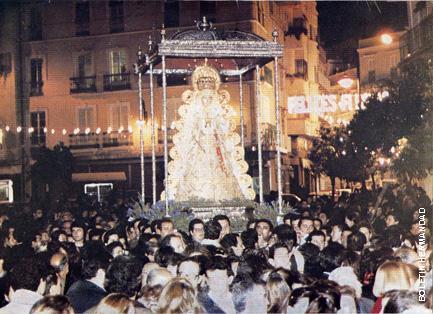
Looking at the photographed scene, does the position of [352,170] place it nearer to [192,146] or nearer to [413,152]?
[413,152]

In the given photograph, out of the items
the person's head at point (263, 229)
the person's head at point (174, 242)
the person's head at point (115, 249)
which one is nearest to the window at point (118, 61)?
the person's head at point (263, 229)

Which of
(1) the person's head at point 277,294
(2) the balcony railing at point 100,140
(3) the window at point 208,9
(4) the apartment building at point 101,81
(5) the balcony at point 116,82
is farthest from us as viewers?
(5) the balcony at point 116,82

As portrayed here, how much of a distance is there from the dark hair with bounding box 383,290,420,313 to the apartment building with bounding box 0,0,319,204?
2666 centimetres

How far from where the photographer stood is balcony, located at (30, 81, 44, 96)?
33991mm

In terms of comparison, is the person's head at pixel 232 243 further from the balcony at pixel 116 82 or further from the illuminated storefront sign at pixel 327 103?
the illuminated storefront sign at pixel 327 103

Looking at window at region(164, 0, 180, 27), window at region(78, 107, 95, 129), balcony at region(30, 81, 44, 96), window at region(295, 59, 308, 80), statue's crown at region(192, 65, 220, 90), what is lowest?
statue's crown at region(192, 65, 220, 90)

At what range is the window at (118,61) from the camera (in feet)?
110

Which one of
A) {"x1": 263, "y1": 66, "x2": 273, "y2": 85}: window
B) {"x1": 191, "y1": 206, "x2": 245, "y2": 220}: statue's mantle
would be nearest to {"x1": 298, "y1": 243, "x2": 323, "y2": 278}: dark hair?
{"x1": 191, "y1": 206, "x2": 245, "y2": 220}: statue's mantle

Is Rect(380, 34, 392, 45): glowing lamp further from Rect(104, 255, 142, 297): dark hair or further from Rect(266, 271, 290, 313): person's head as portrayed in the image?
Rect(266, 271, 290, 313): person's head

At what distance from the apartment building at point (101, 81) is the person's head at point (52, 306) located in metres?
26.5

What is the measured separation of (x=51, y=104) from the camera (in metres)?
33.8

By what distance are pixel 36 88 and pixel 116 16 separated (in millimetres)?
5417

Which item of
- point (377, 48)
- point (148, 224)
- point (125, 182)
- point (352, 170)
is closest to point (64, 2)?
point (125, 182)

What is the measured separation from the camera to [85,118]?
3359cm
